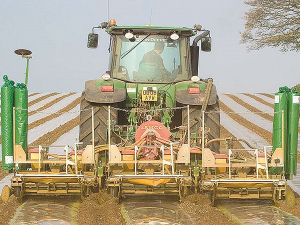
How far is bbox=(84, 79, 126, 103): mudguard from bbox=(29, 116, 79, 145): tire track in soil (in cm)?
673

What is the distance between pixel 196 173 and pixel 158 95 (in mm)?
2195

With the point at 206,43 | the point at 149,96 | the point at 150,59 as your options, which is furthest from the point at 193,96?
the point at 206,43

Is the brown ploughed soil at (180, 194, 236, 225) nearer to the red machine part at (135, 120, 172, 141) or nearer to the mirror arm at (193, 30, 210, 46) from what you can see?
the red machine part at (135, 120, 172, 141)

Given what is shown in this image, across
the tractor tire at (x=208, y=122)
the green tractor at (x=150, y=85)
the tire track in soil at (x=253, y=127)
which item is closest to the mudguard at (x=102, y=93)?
the green tractor at (x=150, y=85)

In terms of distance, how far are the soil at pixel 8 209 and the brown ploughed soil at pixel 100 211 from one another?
3.00 feet

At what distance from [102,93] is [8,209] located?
2.62 meters

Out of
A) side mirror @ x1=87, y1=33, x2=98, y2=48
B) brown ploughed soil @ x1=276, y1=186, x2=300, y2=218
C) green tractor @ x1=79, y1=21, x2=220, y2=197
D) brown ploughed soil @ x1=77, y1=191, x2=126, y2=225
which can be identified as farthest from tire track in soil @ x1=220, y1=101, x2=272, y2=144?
brown ploughed soil @ x1=77, y1=191, x2=126, y2=225

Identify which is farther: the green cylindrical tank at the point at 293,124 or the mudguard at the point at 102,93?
the mudguard at the point at 102,93

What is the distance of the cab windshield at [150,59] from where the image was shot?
35.9 ft

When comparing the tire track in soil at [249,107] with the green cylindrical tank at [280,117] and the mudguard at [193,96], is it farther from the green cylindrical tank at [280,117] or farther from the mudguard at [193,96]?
the green cylindrical tank at [280,117]

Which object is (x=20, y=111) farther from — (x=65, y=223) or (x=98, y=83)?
(x=65, y=223)

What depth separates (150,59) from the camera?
1098 centimetres

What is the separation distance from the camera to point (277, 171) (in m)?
9.59

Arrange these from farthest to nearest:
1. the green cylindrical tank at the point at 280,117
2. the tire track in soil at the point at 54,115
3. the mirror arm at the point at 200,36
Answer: the tire track in soil at the point at 54,115 → the mirror arm at the point at 200,36 → the green cylindrical tank at the point at 280,117
